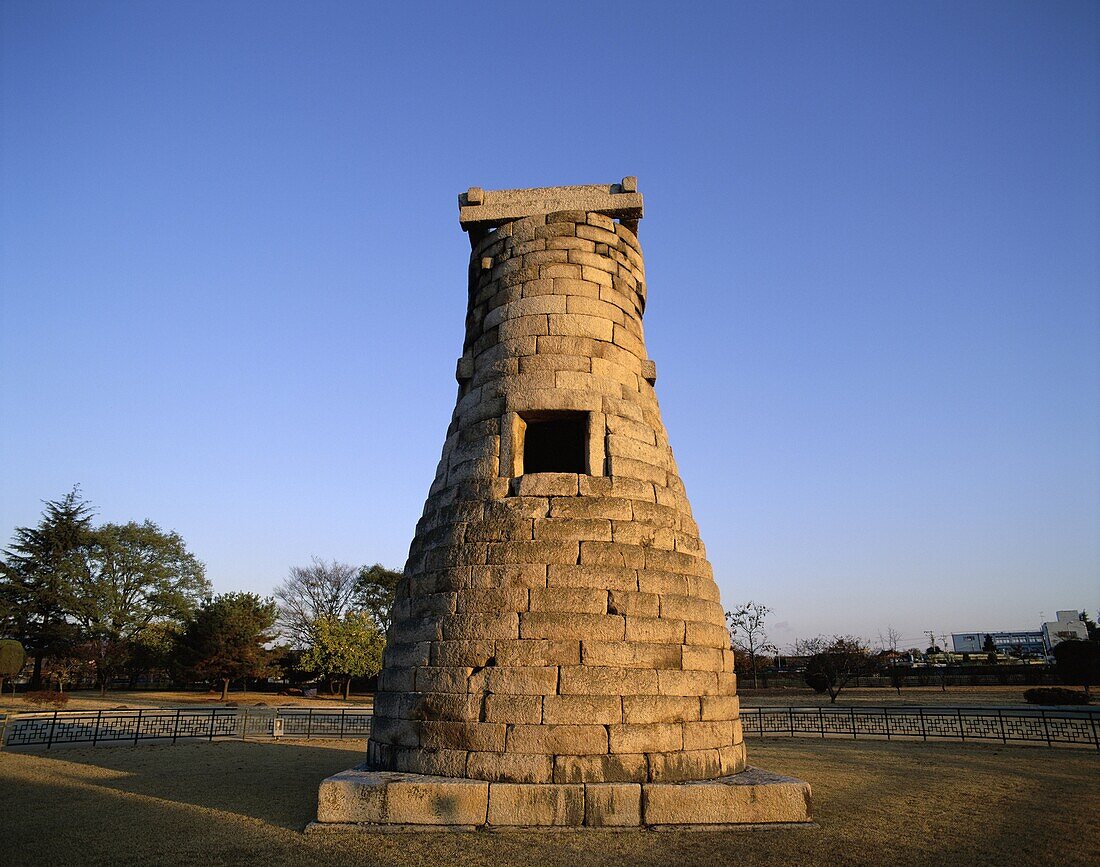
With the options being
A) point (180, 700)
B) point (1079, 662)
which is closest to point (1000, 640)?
point (1079, 662)

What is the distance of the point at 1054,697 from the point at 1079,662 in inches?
416

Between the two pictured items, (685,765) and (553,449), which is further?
(553,449)

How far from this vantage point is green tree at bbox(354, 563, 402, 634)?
47.8 meters

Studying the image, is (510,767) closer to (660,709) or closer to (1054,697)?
(660,709)

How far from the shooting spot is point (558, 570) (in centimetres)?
783

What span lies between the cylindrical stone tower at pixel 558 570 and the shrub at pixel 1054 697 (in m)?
24.1

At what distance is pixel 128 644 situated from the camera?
37.5m

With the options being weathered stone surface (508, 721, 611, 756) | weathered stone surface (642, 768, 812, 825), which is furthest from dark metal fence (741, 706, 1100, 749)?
weathered stone surface (508, 721, 611, 756)

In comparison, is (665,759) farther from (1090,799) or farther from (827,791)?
(1090,799)

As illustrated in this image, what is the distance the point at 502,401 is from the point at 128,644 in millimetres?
38786

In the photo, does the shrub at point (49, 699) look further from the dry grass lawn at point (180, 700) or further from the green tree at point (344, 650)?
the green tree at point (344, 650)

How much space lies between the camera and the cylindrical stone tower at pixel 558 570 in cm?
727

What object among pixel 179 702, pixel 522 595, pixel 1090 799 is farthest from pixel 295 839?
pixel 179 702

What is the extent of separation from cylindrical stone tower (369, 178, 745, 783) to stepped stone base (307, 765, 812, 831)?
0.71ft
